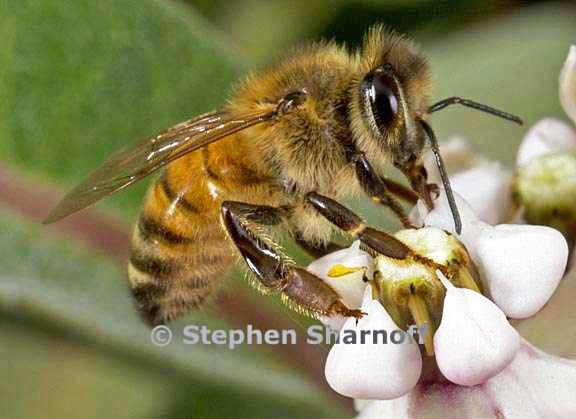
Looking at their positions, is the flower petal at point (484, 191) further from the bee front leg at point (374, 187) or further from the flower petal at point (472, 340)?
the flower petal at point (472, 340)

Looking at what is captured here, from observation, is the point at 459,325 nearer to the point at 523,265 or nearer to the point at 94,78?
the point at 523,265

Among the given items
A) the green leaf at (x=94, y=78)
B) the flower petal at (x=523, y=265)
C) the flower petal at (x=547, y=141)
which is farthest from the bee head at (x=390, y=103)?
the green leaf at (x=94, y=78)

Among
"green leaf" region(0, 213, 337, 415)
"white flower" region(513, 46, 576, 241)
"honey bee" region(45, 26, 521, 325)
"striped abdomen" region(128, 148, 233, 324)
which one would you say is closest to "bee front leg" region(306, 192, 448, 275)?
"honey bee" region(45, 26, 521, 325)

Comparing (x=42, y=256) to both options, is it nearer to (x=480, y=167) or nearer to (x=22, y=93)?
(x=22, y=93)

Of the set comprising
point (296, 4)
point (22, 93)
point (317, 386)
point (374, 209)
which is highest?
point (296, 4)

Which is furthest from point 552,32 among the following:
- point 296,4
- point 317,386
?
point 317,386

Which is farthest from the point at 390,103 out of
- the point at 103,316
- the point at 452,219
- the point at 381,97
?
the point at 103,316

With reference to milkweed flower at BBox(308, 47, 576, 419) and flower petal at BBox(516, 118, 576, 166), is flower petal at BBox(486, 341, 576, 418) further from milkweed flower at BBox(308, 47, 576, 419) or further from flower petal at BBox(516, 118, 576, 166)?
flower petal at BBox(516, 118, 576, 166)
